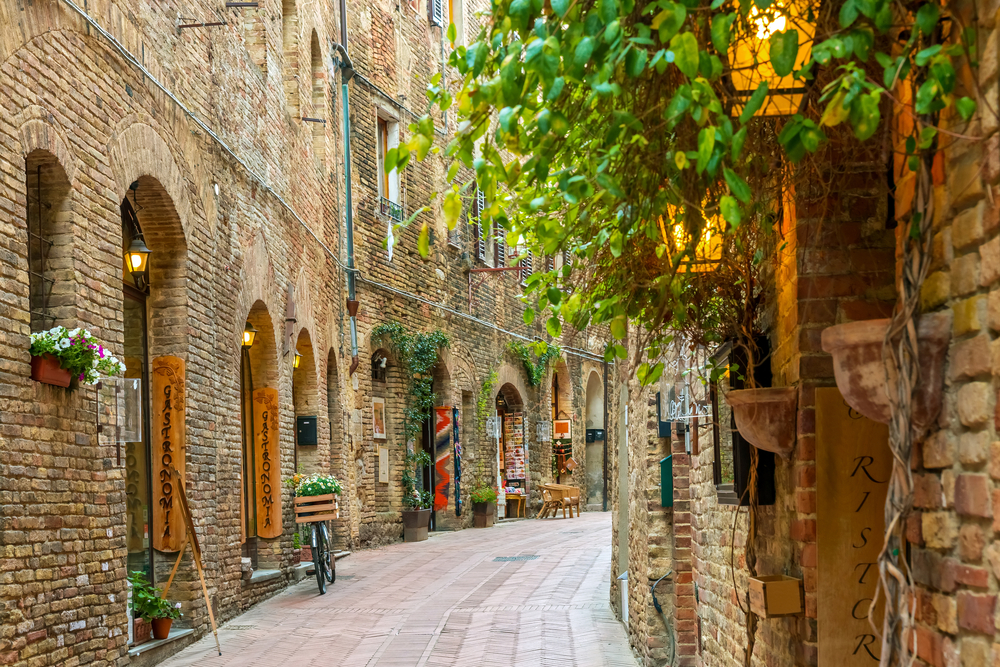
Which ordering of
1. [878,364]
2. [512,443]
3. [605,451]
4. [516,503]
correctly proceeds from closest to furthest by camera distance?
[878,364]
[516,503]
[512,443]
[605,451]

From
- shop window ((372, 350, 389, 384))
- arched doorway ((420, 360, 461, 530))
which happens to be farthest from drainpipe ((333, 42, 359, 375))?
arched doorway ((420, 360, 461, 530))

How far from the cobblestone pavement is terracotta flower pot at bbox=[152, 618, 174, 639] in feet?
0.61

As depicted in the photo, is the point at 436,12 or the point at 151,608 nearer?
the point at 151,608

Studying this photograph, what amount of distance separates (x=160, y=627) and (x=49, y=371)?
2.54 meters

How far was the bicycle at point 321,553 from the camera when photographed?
1057cm

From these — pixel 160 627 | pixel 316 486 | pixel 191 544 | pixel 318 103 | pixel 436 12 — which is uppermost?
pixel 436 12

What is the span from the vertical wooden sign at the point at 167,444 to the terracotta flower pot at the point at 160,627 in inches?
30.3

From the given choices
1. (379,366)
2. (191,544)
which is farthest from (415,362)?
(191,544)

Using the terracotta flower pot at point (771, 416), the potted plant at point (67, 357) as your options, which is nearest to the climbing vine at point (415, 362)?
the potted plant at point (67, 357)

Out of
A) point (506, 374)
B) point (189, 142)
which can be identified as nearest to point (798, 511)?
point (189, 142)

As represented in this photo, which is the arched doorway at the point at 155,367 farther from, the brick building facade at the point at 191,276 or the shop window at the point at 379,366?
the shop window at the point at 379,366

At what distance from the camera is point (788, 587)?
11.0ft

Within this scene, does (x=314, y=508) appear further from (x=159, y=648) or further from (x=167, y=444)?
(x=159, y=648)

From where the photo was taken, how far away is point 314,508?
35.4 ft
